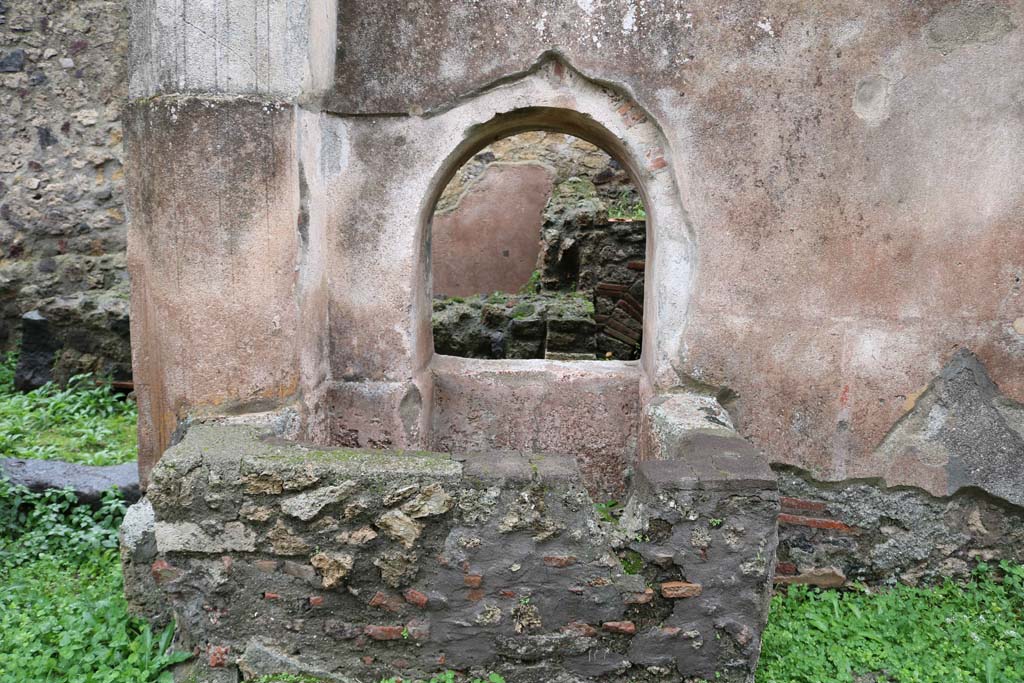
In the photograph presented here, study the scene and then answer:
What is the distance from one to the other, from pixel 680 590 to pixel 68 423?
15.3 feet

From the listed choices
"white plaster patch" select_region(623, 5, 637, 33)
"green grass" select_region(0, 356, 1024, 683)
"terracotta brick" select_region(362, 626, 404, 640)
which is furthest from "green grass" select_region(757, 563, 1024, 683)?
"white plaster patch" select_region(623, 5, 637, 33)

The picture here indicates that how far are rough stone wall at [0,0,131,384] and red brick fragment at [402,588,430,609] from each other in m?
4.86

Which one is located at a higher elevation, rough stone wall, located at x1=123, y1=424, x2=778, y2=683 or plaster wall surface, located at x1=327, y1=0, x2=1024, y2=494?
plaster wall surface, located at x1=327, y1=0, x2=1024, y2=494

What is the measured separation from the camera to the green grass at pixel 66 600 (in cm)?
273

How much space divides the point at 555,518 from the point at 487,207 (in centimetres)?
731

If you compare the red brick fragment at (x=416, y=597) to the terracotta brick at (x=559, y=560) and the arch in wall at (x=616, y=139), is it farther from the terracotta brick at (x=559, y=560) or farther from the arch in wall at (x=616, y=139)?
the arch in wall at (x=616, y=139)

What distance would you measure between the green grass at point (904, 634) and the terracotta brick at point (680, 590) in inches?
21.3

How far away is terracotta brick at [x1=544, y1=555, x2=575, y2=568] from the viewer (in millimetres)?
2498

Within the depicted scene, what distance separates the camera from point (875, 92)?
10.9ft

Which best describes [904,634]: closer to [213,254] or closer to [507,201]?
[213,254]

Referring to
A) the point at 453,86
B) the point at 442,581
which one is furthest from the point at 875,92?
the point at 442,581

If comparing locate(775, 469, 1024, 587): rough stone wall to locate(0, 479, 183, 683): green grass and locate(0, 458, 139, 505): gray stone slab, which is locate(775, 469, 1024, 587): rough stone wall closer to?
locate(0, 479, 183, 683): green grass

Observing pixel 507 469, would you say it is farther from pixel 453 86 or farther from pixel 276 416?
pixel 453 86

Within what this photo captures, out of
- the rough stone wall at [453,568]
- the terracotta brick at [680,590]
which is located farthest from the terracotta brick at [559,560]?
the terracotta brick at [680,590]
